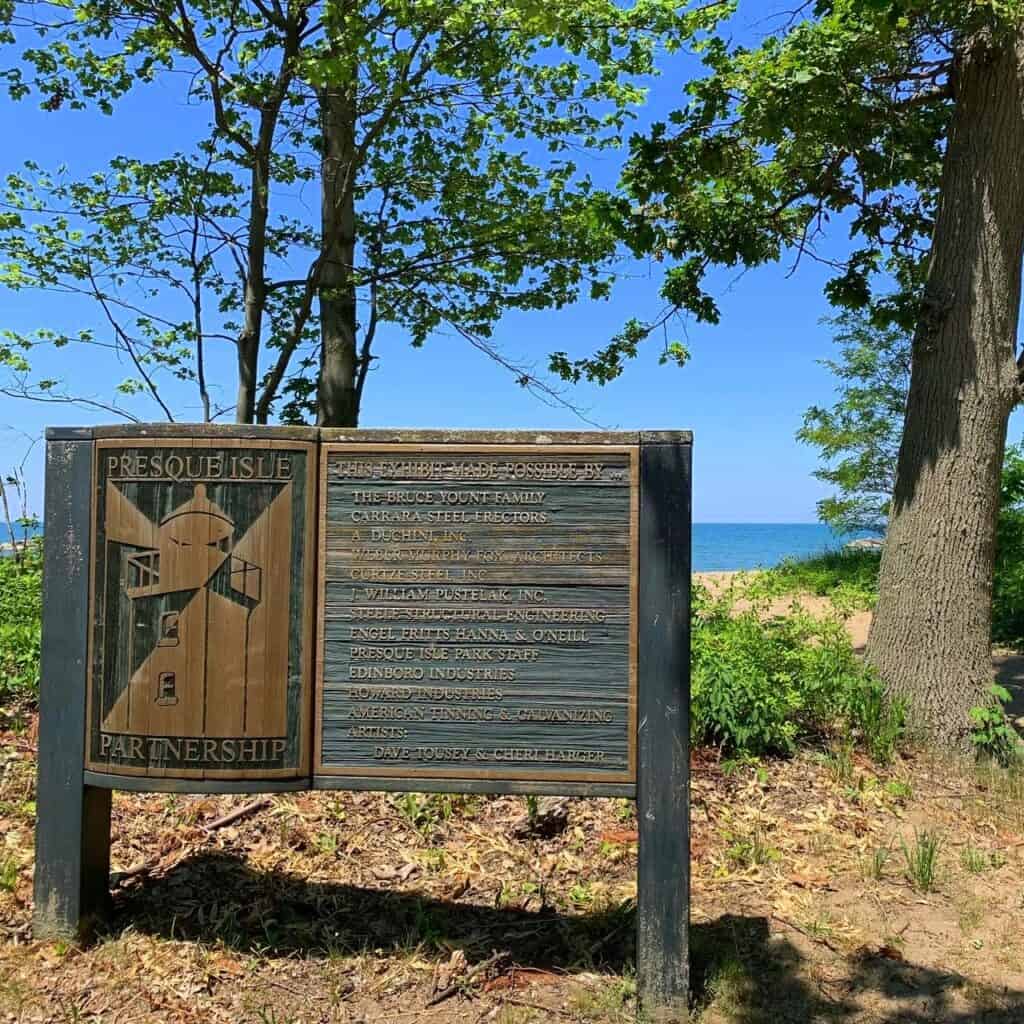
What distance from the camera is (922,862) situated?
14.3ft

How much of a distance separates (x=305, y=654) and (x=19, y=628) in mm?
4206

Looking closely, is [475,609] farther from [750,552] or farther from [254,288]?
[750,552]

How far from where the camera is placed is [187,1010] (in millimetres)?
3229

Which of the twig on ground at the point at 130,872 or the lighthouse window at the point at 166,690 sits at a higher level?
Result: the lighthouse window at the point at 166,690

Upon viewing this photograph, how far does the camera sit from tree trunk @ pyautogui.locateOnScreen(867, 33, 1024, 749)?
6207mm

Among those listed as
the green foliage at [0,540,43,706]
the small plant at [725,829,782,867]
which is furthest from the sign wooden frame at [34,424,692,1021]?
the green foliage at [0,540,43,706]

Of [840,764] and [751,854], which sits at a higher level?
[840,764]

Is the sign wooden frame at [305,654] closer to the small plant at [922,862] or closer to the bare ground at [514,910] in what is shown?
the bare ground at [514,910]

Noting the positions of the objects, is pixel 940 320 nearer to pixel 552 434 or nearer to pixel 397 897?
pixel 552 434

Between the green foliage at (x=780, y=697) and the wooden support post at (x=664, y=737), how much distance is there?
1874 millimetres

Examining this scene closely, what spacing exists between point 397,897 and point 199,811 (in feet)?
4.58

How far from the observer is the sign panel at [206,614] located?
11.4 ft

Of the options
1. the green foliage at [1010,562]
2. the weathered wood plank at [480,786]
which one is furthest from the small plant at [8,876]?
the green foliage at [1010,562]

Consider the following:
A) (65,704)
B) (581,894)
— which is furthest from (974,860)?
(65,704)
